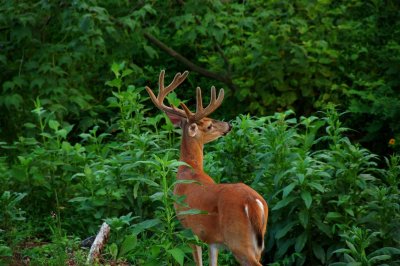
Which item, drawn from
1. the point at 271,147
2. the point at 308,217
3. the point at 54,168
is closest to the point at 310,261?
the point at 308,217

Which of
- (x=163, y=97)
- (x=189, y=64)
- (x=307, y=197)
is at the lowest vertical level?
(x=189, y=64)

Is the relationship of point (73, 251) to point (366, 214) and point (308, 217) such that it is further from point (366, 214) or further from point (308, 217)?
point (366, 214)

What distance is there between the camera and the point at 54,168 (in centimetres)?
830

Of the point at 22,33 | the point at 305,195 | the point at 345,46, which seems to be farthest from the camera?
the point at 345,46

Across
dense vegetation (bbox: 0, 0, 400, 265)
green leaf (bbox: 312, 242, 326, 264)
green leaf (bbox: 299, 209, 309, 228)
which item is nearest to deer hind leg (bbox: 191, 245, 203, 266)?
dense vegetation (bbox: 0, 0, 400, 265)

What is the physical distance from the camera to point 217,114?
11883mm

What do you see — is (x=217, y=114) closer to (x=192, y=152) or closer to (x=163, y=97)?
(x=163, y=97)

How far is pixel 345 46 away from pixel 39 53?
372 cm

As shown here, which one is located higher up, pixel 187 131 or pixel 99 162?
pixel 187 131

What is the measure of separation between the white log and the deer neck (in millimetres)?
778

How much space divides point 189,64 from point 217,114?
84 cm

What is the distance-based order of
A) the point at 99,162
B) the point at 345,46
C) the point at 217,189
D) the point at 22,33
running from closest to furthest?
the point at 217,189
the point at 99,162
the point at 22,33
the point at 345,46

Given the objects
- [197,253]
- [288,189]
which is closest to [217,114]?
[288,189]

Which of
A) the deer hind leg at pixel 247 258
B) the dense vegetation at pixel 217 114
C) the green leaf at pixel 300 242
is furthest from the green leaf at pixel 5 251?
the green leaf at pixel 300 242
